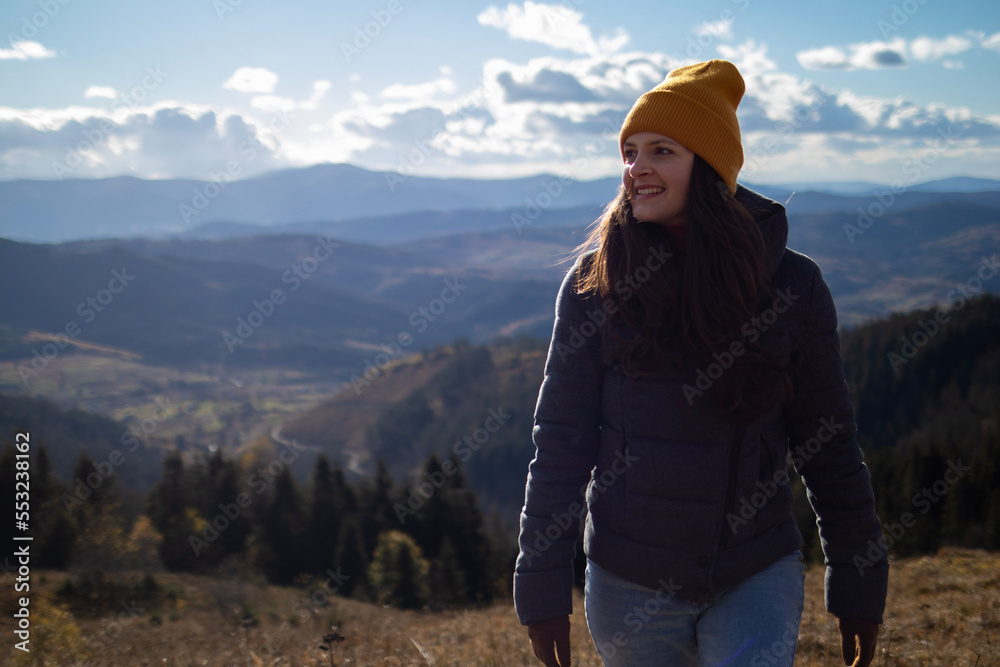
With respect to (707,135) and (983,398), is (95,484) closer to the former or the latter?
(707,135)

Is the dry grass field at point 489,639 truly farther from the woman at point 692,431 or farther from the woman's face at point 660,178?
the woman's face at point 660,178

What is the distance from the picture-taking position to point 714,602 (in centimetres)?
214

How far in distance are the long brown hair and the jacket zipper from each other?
3.6 inches

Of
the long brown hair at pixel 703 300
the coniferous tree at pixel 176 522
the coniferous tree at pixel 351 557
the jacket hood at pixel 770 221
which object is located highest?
the jacket hood at pixel 770 221

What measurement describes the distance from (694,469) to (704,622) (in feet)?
1.61

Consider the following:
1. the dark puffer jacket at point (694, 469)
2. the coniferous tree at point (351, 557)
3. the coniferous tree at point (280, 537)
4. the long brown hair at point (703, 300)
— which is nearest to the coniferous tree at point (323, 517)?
the coniferous tree at point (280, 537)

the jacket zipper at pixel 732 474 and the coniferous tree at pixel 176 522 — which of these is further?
the coniferous tree at pixel 176 522

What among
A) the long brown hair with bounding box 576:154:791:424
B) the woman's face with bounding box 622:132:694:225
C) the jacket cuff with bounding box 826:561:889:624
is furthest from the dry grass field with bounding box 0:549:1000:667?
the woman's face with bounding box 622:132:694:225

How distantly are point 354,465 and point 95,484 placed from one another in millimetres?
82862

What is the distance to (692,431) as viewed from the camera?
211 cm

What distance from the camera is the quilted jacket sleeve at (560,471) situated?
2.21 meters

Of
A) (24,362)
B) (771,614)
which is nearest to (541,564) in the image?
(771,614)

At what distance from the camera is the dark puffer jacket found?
211 centimetres

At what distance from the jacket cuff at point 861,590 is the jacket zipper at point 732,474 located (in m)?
0.53
